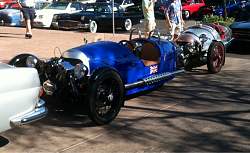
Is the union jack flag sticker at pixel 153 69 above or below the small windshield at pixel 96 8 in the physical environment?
below

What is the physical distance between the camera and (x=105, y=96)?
15.2 ft

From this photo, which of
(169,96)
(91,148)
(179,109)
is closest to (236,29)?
(169,96)

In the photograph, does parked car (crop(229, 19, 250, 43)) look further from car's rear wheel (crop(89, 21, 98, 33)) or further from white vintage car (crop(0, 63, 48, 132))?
white vintage car (crop(0, 63, 48, 132))

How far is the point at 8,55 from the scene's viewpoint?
909 centimetres

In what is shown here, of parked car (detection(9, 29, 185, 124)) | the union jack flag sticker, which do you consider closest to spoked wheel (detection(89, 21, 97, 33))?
parked car (detection(9, 29, 185, 124))

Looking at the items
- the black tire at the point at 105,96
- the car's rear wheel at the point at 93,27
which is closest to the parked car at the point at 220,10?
the car's rear wheel at the point at 93,27

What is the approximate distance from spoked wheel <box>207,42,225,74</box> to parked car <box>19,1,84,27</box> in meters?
11.3

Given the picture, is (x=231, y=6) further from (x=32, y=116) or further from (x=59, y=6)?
(x=32, y=116)

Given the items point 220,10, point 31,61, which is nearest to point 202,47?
point 31,61

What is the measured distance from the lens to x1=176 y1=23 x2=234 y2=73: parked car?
7207mm

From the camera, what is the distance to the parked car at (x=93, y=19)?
15375 millimetres

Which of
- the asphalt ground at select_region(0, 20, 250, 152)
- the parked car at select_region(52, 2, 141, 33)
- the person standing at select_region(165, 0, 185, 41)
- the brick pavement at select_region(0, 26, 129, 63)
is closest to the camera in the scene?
the asphalt ground at select_region(0, 20, 250, 152)

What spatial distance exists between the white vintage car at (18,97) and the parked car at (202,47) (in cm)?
378

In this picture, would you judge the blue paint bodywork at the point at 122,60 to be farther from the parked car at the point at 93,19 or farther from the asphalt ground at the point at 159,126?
the parked car at the point at 93,19
